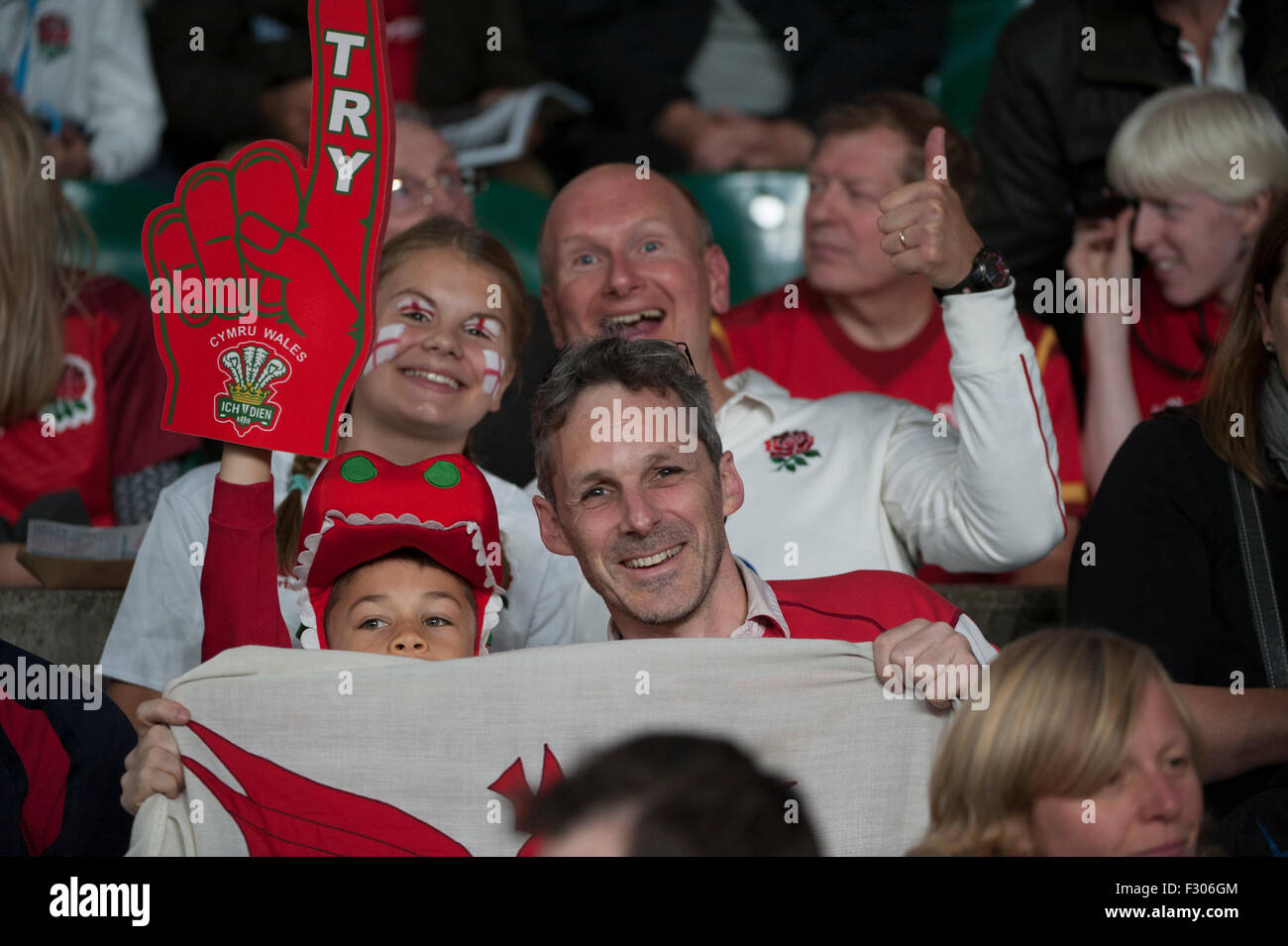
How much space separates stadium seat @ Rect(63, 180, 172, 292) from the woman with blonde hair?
3.01 meters

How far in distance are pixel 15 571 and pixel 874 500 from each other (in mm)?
1595

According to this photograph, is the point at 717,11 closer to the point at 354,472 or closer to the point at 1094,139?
the point at 1094,139

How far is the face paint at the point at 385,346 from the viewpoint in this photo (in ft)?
8.98

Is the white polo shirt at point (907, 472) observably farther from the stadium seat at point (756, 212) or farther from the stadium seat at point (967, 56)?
the stadium seat at point (967, 56)

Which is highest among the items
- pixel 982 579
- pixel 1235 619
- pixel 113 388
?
pixel 113 388

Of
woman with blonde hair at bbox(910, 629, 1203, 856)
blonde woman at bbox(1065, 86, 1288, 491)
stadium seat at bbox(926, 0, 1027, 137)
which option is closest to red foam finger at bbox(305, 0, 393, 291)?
woman with blonde hair at bbox(910, 629, 1203, 856)

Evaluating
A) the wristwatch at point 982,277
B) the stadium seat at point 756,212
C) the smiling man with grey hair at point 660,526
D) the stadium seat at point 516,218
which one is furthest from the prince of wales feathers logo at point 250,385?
the stadium seat at point 756,212

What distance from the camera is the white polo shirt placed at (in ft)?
7.93

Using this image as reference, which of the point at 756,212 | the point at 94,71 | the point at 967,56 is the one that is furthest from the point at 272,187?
the point at 967,56

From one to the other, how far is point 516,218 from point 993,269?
2.11 m

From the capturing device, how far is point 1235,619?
2.32 meters

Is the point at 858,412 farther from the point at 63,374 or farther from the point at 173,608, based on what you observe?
the point at 63,374

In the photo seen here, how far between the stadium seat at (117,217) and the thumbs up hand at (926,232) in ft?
7.78
